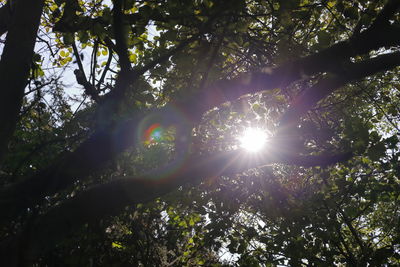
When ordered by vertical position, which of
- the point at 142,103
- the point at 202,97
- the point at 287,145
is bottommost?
the point at 287,145

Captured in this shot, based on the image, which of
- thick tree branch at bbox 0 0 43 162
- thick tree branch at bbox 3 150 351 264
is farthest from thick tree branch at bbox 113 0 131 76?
thick tree branch at bbox 3 150 351 264

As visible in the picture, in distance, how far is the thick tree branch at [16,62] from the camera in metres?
2.74

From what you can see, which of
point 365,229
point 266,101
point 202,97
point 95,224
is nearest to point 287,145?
point 202,97

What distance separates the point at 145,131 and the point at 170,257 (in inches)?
183

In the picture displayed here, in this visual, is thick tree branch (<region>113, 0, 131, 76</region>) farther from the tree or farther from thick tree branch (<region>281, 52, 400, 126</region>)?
thick tree branch (<region>281, 52, 400, 126</region>)

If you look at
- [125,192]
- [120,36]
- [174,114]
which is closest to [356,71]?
[174,114]

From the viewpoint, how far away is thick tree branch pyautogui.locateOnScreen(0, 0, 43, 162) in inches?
108

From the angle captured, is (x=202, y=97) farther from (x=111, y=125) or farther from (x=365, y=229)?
(x=365, y=229)

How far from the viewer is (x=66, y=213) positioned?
262 centimetres

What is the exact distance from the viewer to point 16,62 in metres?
2.95

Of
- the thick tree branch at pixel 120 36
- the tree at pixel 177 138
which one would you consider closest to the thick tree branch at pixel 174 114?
the tree at pixel 177 138

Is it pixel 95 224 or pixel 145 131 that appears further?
pixel 95 224

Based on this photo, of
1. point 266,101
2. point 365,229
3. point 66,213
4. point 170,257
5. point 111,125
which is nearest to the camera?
point 66,213

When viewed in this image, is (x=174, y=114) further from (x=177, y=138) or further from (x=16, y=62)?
(x=16, y=62)
